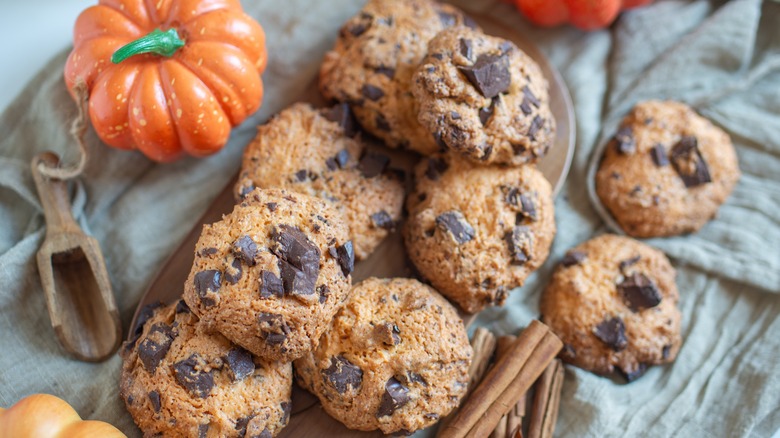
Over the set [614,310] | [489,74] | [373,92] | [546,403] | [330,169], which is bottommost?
[546,403]

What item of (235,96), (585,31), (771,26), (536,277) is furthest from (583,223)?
(235,96)

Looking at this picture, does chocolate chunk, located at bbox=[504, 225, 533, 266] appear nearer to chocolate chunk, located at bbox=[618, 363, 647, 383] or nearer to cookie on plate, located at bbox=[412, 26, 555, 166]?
cookie on plate, located at bbox=[412, 26, 555, 166]

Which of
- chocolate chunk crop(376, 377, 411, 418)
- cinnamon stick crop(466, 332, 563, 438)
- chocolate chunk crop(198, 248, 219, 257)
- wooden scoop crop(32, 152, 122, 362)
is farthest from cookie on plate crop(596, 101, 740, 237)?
wooden scoop crop(32, 152, 122, 362)

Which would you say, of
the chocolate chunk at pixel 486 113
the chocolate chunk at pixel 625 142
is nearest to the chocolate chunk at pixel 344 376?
the chocolate chunk at pixel 486 113

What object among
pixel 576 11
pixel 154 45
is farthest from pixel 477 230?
pixel 154 45

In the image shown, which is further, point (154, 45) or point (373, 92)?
point (373, 92)

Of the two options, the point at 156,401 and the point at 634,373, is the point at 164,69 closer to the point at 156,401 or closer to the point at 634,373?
the point at 156,401

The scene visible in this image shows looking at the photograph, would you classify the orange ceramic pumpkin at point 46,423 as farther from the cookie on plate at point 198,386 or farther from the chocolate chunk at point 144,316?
the chocolate chunk at point 144,316
